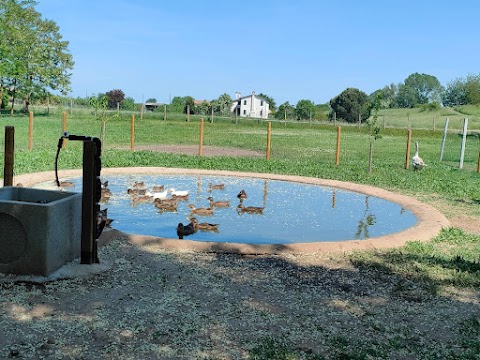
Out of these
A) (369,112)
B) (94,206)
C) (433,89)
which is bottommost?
(94,206)

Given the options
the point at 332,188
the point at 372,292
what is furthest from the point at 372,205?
the point at 372,292

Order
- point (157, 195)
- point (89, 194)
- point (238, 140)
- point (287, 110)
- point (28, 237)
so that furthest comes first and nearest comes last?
point (287, 110)
point (238, 140)
point (157, 195)
point (89, 194)
point (28, 237)

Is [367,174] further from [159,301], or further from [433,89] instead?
[433,89]

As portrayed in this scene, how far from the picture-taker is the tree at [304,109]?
71.7 metres

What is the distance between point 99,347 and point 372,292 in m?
2.66

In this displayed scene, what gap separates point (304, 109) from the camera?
256 feet

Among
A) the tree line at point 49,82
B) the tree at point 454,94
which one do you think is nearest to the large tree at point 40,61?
the tree line at point 49,82

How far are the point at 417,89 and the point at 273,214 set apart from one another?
123841 mm

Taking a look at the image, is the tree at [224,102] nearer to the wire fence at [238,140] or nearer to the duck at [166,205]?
the wire fence at [238,140]

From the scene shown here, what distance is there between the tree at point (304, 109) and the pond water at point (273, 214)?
56471 mm

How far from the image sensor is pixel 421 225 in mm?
8383

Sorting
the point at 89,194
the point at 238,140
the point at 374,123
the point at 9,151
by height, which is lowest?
the point at 238,140

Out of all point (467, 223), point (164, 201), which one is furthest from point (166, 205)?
point (467, 223)

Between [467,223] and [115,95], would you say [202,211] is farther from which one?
[115,95]
